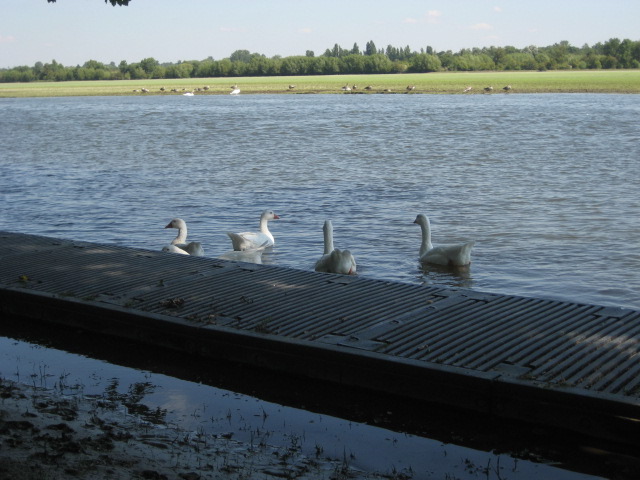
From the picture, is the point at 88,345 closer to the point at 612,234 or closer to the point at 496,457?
the point at 496,457

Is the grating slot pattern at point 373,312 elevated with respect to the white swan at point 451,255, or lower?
elevated

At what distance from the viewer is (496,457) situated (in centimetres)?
544

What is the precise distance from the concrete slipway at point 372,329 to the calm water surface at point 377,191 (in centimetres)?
330

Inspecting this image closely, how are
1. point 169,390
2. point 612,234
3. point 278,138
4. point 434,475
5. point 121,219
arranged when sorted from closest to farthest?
point 434,475
point 169,390
point 612,234
point 121,219
point 278,138

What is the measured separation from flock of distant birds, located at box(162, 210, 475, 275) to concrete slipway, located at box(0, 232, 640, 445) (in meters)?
1.70

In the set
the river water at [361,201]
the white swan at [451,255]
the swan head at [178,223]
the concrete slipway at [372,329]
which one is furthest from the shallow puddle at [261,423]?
the swan head at [178,223]

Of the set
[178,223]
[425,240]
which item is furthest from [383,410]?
[178,223]

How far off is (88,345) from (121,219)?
9552 mm

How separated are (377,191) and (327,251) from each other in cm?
819

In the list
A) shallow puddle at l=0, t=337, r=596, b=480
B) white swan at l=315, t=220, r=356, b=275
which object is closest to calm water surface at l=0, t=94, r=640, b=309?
white swan at l=315, t=220, r=356, b=275

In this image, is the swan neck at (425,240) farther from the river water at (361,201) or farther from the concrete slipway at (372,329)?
the concrete slipway at (372,329)

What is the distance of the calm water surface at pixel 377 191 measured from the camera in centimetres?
1288

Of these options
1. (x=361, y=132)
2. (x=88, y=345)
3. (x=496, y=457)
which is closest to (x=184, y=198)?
(x=88, y=345)

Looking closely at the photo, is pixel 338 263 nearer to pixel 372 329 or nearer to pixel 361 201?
pixel 372 329
